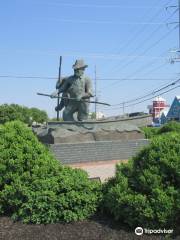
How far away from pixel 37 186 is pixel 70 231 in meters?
0.86

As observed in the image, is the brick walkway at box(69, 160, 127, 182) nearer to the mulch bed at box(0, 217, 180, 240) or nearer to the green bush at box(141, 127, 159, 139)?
the mulch bed at box(0, 217, 180, 240)

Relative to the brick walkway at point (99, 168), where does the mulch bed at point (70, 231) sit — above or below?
below

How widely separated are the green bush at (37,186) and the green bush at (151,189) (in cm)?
38

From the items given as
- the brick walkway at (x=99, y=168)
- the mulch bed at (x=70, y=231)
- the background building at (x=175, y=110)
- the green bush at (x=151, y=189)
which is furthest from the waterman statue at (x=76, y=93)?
the background building at (x=175, y=110)

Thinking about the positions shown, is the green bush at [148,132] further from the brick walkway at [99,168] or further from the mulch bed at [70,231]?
the mulch bed at [70,231]

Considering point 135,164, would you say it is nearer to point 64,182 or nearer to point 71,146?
point 64,182

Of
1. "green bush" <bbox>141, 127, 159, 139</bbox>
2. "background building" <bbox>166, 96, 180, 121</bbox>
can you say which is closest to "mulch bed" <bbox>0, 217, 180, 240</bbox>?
"green bush" <bbox>141, 127, 159, 139</bbox>

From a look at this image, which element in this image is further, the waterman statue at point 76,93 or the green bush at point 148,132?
the green bush at point 148,132

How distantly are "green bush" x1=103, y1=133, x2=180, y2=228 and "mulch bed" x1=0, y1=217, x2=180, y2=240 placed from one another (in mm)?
166

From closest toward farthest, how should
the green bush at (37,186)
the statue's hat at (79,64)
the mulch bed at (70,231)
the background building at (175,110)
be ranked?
the mulch bed at (70,231), the green bush at (37,186), the statue's hat at (79,64), the background building at (175,110)

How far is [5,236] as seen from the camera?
4973 millimetres

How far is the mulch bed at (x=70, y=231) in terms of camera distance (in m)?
4.90

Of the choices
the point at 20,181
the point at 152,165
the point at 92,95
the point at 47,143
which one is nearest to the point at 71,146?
the point at 47,143

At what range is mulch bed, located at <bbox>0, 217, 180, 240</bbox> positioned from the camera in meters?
4.90
